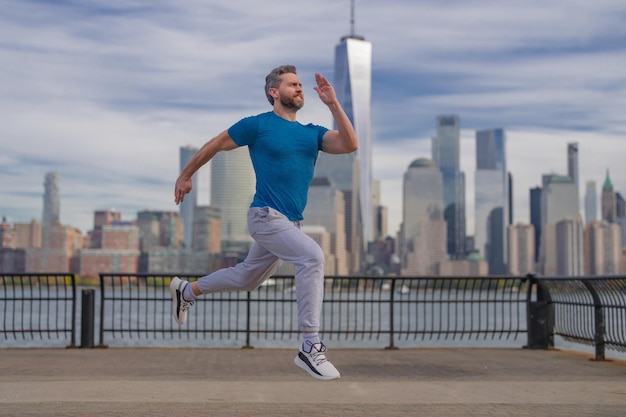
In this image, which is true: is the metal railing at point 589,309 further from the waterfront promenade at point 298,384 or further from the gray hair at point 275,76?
the gray hair at point 275,76

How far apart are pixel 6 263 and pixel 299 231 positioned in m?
189

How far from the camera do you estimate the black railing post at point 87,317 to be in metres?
14.6

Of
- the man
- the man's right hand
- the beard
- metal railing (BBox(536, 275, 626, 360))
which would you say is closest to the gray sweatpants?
the man

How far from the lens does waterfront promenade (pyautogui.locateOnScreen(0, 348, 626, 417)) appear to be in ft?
24.2

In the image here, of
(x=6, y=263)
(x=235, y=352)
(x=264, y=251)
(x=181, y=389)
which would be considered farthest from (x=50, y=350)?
(x=6, y=263)

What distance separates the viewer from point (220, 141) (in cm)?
635

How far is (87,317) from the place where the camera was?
14648 millimetres

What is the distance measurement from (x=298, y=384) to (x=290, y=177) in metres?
3.70

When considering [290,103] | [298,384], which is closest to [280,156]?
[290,103]

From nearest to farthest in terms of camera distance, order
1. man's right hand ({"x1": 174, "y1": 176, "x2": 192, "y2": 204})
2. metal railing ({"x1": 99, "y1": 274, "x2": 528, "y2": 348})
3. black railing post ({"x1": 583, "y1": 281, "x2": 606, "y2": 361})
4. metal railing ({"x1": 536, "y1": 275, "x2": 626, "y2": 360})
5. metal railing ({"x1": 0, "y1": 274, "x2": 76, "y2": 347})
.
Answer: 1. man's right hand ({"x1": 174, "y1": 176, "x2": 192, "y2": 204})
2. metal railing ({"x1": 536, "y1": 275, "x2": 626, "y2": 360})
3. black railing post ({"x1": 583, "y1": 281, "x2": 606, "y2": 361})
4. metal railing ({"x1": 0, "y1": 274, "x2": 76, "y2": 347})
5. metal railing ({"x1": 99, "y1": 274, "x2": 528, "y2": 348})

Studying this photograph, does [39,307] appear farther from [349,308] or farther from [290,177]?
[349,308]

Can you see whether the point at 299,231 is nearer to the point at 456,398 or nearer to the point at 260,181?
the point at 260,181

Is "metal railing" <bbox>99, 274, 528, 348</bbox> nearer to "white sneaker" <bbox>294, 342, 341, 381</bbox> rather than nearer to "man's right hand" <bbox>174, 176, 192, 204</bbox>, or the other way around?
"man's right hand" <bbox>174, 176, 192, 204</bbox>

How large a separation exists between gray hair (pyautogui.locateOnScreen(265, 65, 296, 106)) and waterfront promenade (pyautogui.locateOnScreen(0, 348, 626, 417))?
8.35ft
